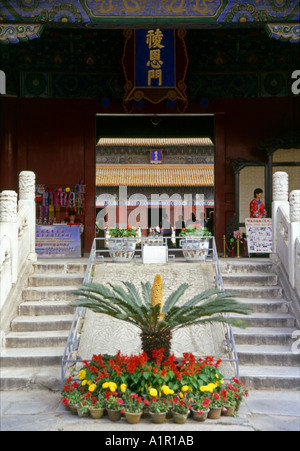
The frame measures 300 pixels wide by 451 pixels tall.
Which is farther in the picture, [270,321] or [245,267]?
[245,267]

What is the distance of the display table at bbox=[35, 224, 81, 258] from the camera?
12117mm

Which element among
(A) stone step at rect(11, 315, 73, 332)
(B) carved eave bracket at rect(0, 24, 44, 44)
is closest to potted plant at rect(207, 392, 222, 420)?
(A) stone step at rect(11, 315, 73, 332)

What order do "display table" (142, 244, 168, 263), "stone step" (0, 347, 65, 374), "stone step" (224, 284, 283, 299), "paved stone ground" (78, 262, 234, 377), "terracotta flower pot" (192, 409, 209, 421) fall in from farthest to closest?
"display table" (142, 244, 168, 263) → "stone step" (224, 284, 283, 299) → "paved stone ground" (78, 262, 234, 377) → "stone step" (0, 347, 65, 374) → "terracotta flower pot" (192, 409, 209, 421)

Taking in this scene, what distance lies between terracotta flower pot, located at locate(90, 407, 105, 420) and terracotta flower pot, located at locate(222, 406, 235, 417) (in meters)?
1.30

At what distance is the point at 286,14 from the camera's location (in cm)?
945

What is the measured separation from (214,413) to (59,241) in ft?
23.3

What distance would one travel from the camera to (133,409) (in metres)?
5.68

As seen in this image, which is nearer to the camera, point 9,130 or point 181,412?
point 181,412

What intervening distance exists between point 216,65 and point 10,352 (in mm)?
8313

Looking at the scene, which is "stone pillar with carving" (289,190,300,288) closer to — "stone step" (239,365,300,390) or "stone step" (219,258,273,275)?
"stone step" (219,258,273,275)

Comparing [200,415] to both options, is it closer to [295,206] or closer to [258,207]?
[295,206]

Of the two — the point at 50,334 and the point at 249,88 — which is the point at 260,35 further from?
the point at 50,334

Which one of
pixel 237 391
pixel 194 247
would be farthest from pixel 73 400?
pixel 194 247

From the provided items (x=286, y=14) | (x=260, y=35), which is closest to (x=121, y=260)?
(x=286, y=14)
